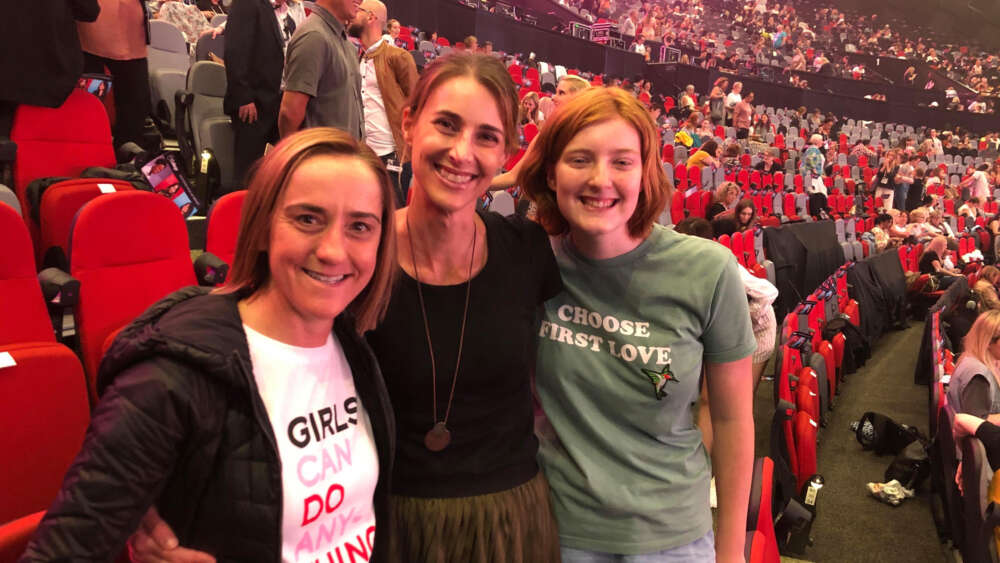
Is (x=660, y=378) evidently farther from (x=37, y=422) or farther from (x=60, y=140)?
(x=60, y=140)

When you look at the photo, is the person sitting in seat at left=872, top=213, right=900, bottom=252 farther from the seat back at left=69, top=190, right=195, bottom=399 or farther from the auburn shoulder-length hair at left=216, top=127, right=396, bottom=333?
the auburn shoulder-length hair at left=216, top=127, right=396, bottom=333

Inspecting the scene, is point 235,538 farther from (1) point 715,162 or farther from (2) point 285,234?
(1) point 715,162

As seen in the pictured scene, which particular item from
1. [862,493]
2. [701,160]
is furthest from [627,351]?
[701,160]

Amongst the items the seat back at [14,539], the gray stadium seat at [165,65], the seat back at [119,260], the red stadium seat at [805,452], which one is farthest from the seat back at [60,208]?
the red stadium seat at [805,452]

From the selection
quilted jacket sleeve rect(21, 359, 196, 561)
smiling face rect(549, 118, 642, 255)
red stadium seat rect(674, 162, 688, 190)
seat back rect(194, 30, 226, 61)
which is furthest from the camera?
red stadium seat rect(674, 162, 688, 190)

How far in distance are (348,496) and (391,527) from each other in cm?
11

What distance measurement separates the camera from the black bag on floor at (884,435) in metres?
4.24

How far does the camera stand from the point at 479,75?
1030mm

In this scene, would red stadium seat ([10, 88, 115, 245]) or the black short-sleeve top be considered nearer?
the black short-sleeve top

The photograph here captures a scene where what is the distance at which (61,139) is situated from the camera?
2809 mm

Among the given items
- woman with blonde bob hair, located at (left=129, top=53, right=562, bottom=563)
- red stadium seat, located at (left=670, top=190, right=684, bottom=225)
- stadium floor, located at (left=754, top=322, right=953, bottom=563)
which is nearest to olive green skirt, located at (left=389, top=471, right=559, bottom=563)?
woman with blonde bob hair, located at (left=129, top=53, right=562, bottom=563)

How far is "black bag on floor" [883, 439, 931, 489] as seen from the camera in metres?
3.92

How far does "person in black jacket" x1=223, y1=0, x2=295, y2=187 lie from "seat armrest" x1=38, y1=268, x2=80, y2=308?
1.07m

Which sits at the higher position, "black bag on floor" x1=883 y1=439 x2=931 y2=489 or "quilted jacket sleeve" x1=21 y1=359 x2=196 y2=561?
"quilted jacket sleeve" x1=21 y1=359 x2=196 y2=561
